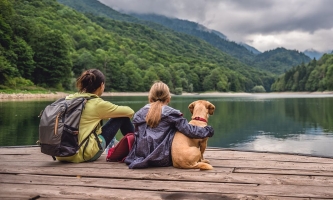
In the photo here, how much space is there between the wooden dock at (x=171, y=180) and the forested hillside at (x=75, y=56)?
A: 4060 centimetres

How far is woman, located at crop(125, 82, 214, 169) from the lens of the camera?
4.08 meters

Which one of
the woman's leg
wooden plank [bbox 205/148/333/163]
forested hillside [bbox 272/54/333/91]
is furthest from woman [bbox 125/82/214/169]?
forested hillside [bbox 272/54/333/91]

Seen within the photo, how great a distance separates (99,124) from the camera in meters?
4.46

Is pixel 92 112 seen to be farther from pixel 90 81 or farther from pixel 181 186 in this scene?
pixel 181 186

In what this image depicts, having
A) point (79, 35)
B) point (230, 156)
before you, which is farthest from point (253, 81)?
point (230, 156)

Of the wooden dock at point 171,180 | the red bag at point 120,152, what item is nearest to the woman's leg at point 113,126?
the red bag at point 120,152

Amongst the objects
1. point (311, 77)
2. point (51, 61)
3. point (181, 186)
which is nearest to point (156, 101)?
point (181, 186)

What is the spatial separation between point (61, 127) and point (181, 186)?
68.1 inches

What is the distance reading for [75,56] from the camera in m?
77.7

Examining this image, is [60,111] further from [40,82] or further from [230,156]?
[40,82]

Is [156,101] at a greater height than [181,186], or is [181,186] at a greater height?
[156,101]

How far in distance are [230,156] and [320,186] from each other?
77.5 inches

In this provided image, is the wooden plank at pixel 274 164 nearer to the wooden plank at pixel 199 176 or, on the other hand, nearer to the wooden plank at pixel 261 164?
the wooden plank at pixel 261 164

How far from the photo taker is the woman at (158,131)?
4.08 m
